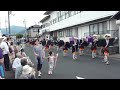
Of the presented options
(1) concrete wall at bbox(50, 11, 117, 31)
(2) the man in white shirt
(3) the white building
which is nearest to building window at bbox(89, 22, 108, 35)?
(3) the white building

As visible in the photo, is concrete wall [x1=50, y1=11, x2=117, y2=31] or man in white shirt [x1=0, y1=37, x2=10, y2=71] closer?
man in white shirt [x1=0, y1=37, x2=10, y2=71]

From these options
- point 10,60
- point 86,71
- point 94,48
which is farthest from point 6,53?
point 94,48

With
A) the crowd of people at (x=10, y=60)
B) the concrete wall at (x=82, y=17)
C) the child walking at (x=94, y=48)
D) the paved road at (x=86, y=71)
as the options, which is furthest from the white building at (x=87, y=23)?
the crowd of people at (x=10, y=60)

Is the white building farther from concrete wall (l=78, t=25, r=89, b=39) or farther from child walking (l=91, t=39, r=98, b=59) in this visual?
child walking (l=91, t=39, r=98, b=59)

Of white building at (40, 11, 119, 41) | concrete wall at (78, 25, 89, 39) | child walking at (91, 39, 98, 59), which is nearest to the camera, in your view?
child walking at (91, 39, 98, 59)

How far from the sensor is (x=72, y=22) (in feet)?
125

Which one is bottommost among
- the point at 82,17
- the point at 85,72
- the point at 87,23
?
the point at 85,72

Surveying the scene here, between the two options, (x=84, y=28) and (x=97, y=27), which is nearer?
(x=97, y=27)

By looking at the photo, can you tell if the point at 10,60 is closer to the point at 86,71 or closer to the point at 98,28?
the point at 86,71

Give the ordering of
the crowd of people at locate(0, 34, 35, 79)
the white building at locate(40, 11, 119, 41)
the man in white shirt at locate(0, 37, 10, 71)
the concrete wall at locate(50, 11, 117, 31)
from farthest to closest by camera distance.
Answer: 1. the concrete wall at locate(50, 11, 117, 31)
2. the white building at locate(40, 11, 119, 41)
3. the man in white shirt at locate(0, 37, 10, 71)
4. the crowd of people at locate(0, 34, 35, 79)
